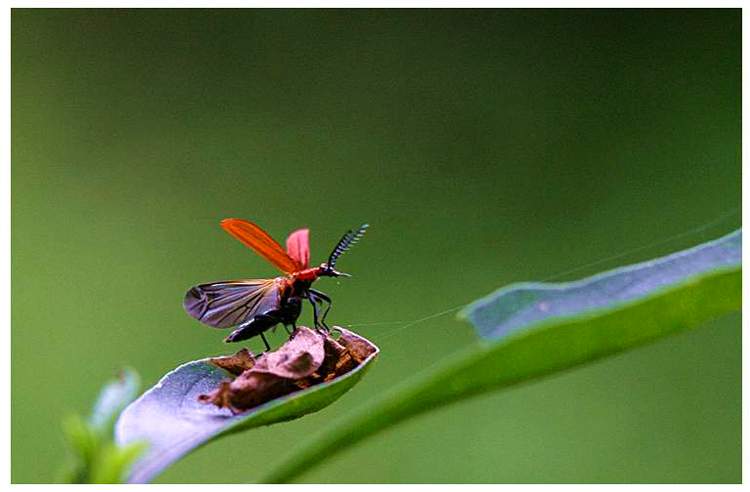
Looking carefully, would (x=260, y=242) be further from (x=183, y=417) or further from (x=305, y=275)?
(x=183, y=417)

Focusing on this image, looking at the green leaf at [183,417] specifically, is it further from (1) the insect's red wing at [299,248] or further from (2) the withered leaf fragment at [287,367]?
(1) the insect's red wing at [299,248]

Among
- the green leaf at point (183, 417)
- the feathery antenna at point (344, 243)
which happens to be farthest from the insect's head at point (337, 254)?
the green leaf at point (183, 417)

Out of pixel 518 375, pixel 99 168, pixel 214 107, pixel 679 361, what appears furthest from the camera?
pixel 214 107

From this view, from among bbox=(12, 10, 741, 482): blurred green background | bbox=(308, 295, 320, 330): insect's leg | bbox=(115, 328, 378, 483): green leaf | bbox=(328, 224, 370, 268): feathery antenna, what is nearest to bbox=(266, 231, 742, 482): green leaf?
bbox=(115, 328, 378, 483): green leaf

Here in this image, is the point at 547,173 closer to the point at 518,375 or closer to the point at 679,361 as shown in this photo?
the point at 679,361

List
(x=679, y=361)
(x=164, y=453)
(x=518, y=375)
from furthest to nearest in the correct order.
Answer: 1. (x=679, y=361)
2. (x=164, y=453)
3. (x=518, y=375)

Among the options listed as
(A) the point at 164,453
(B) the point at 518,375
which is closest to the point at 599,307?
(B) the point at 518,375
